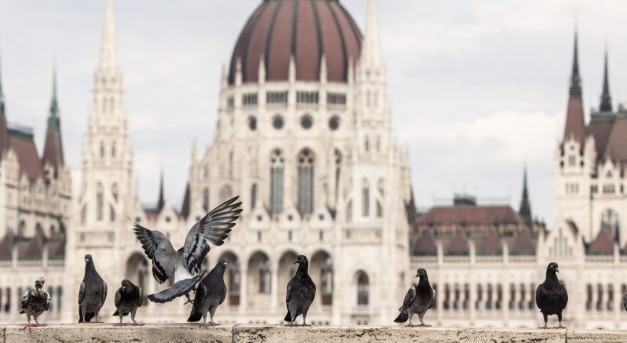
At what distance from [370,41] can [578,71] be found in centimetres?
1680

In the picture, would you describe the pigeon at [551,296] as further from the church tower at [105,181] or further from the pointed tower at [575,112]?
the pointed tower at [575,112]

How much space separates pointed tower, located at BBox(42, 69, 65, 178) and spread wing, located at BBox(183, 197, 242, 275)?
126426mm

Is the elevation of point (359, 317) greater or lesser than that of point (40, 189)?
lesser

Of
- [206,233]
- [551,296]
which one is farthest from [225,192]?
[551,296]

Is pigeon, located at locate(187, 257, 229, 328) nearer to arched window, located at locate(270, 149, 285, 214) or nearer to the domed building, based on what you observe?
the domed building

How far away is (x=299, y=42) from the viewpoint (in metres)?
151

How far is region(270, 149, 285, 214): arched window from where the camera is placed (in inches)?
5856

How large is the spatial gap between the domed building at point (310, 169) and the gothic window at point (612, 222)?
1555 cm

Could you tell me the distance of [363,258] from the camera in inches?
5217

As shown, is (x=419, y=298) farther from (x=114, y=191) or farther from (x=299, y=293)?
(x=114, y=191)

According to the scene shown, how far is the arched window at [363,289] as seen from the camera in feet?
434

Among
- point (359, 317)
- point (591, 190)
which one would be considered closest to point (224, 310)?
point (359, 317)

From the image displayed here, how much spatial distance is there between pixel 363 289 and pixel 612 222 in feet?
67.6

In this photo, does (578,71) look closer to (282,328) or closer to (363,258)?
(363,258)
